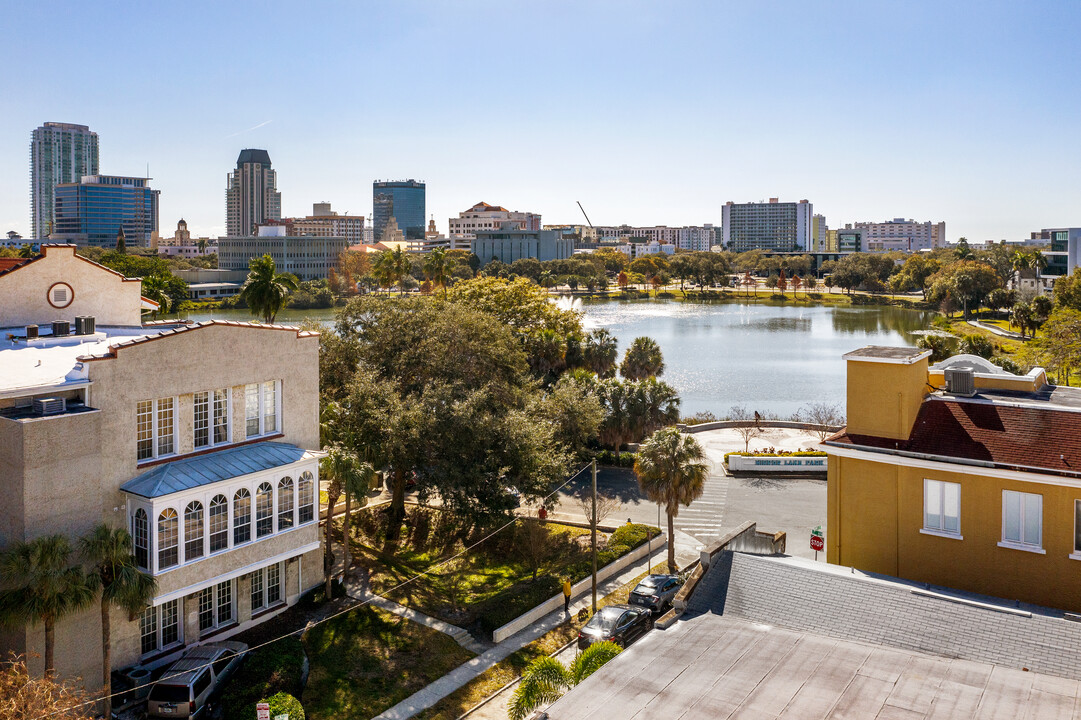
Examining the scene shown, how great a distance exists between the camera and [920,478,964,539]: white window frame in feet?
65.8

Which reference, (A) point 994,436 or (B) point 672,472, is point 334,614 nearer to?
(B) point 672,472

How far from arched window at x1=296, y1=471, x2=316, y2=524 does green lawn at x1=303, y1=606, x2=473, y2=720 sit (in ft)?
11.2

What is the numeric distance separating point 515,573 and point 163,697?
518 inches

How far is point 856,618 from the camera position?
16.6m

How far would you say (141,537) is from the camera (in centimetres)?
Result: 2133

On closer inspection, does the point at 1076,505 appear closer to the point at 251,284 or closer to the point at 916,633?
the point at 916,633

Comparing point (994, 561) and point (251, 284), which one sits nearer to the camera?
point (994, 561)

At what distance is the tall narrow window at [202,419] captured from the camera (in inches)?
931

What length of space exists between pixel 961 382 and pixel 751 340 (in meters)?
88.0

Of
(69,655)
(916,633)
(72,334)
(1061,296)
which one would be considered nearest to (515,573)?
(69,655)

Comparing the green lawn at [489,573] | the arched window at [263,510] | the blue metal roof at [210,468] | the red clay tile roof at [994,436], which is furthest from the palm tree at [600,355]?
the arched window at [263,510]

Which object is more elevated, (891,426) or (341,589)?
(891,426)

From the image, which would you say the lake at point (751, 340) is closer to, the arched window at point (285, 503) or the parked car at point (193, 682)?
the arched window at point (285, 503)

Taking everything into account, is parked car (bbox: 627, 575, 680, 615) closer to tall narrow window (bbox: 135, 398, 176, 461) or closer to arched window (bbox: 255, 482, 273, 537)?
arched window (bbox: 255, 482, 273, 537)
